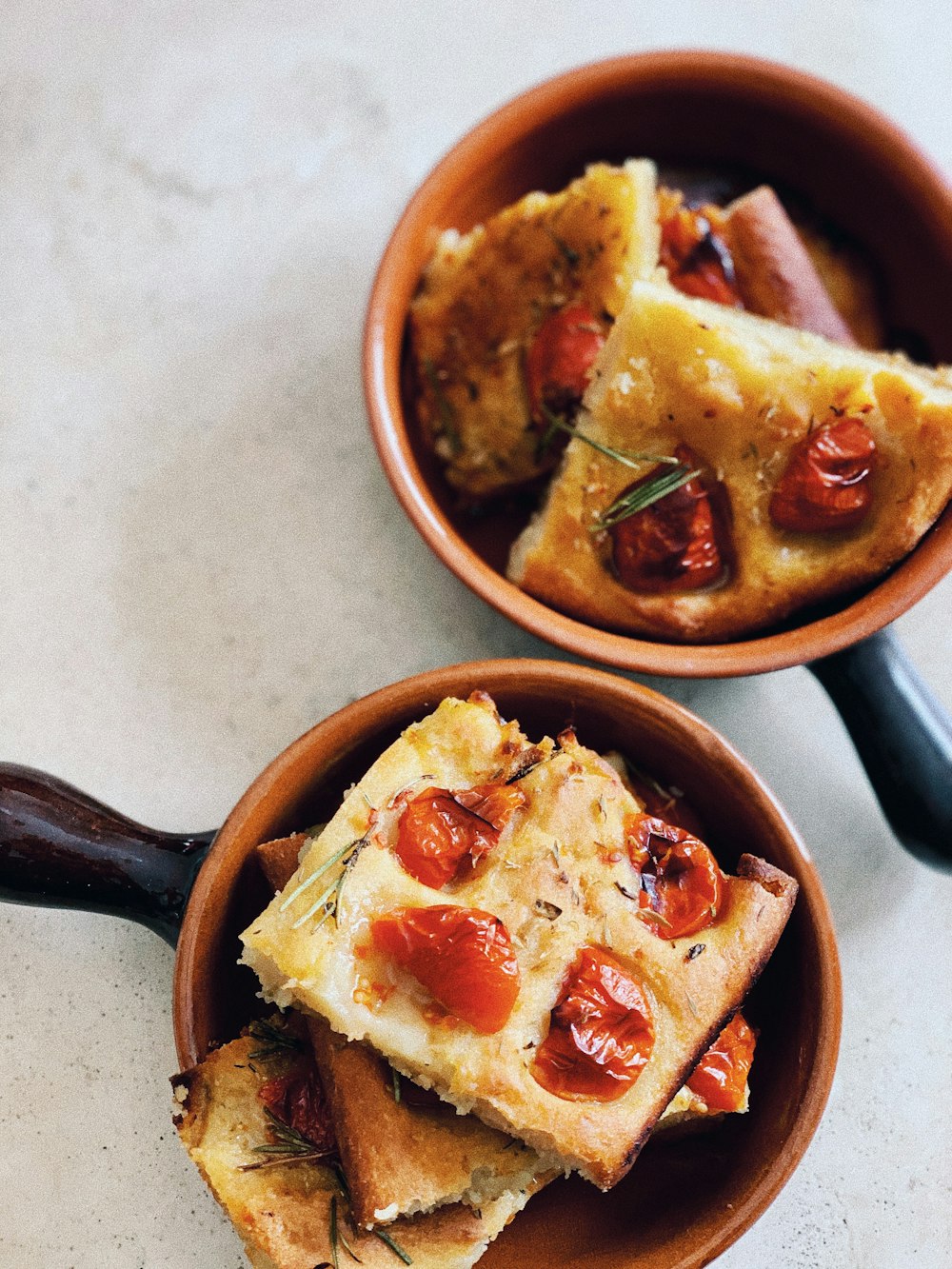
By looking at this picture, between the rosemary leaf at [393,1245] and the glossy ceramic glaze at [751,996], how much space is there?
0.34 meters

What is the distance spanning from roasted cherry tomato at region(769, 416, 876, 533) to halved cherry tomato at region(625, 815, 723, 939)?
28.7 inches

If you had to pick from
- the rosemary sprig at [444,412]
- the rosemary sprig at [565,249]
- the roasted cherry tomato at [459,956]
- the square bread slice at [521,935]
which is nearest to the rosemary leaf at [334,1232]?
the square bread slice at [521,935]

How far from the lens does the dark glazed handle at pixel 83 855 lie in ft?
7.68

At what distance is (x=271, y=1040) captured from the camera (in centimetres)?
230

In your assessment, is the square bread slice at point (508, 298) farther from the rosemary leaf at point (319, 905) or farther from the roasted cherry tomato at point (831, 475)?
the rosemary leaf at point (319, 905)

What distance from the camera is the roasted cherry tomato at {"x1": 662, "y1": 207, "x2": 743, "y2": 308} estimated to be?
2783mm

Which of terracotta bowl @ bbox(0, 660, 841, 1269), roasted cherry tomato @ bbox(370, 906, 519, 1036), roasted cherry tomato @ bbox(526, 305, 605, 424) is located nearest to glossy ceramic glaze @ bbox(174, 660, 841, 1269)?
terracotta bowl @ bbox(0, 660, 841, 1269)

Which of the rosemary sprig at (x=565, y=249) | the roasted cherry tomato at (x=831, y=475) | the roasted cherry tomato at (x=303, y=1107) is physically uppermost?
the rosemary sprig at (x=565, y=249)

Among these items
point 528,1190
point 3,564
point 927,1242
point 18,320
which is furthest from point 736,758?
point 18,320

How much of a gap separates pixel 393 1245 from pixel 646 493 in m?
1.48

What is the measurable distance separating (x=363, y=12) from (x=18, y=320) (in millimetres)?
1225

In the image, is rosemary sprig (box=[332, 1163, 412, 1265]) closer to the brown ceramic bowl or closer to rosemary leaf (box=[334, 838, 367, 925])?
rosemary leaf (box=[334, 838, 367, 925])

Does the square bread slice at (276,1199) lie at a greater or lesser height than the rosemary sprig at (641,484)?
lesser

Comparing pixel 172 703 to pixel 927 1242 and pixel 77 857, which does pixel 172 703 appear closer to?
pixel 77 857
